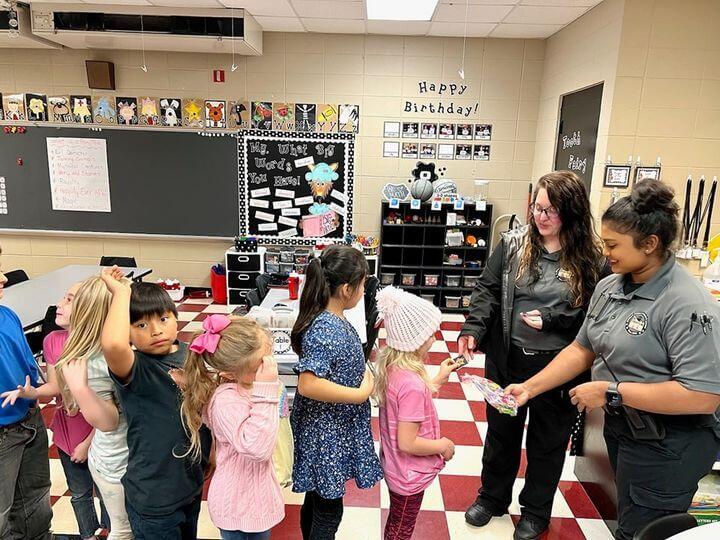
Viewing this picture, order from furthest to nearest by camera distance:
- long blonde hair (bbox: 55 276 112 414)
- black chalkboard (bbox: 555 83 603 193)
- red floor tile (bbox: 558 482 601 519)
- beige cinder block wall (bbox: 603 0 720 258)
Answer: black chalkboard (bbox: 555 83 603 193), beige cinder block wall (bbox: 603 0 720 258), red floor tile (bbox: 558 482 601 519), long blonde hair (bbox: 55 276 112 414)

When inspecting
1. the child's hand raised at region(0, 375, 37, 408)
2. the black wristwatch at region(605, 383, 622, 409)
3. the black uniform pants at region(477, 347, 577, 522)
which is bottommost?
the black uniform pants at region(477, 347, 577, 522)

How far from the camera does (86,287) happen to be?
1.61 metres

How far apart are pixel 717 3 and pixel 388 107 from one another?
3.01 metres

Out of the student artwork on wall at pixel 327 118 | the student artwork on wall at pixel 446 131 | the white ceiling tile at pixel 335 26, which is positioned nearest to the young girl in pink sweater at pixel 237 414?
the white ceiling tile at pixel 335 26

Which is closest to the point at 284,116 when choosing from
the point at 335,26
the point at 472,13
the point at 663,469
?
the point at 335,26

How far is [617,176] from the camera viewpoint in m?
3.82

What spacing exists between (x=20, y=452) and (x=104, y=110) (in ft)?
15.7

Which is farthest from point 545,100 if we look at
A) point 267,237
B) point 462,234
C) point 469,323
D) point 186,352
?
point 186,352

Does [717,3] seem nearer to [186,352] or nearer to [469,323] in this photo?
[469,323]

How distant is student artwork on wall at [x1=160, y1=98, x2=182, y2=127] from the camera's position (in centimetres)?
543

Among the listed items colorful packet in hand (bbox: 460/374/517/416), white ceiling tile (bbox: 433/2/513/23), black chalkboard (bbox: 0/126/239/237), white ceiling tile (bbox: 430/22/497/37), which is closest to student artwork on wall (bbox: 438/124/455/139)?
white ceiling tile (bbox: 430/22/497/37)

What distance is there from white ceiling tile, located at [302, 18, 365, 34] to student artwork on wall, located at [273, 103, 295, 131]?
84 centimetres

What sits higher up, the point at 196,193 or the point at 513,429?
the point at 196,193

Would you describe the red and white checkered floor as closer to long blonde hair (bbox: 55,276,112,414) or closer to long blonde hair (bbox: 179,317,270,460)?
long blonde hair (bbox: 179,317,270,460)
